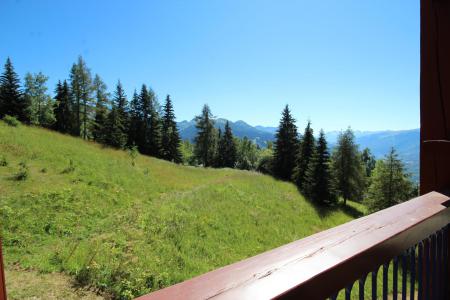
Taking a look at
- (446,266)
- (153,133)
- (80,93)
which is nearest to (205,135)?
(153,133)

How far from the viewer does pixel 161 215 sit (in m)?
12.2

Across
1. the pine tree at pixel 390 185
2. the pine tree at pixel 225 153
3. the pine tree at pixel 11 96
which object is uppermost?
the pine tree at pixel 11 96

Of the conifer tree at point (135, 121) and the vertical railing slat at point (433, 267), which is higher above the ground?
the conifer tree at point (135, 121)

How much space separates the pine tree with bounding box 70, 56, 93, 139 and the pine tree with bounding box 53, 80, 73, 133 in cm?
62

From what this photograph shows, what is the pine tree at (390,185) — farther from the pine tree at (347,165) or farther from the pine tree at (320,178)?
the pine tree at (347,165)

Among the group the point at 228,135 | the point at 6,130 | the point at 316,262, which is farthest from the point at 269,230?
the point at 228,135

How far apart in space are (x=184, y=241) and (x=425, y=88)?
31.7 ft

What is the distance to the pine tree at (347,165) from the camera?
29.5 metres

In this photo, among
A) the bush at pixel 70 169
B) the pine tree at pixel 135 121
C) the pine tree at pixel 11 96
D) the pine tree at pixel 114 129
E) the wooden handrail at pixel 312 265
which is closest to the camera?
the wooden handrail at pixel 312 265

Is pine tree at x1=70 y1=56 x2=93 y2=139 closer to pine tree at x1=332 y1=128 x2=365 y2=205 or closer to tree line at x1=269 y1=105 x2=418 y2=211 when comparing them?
tree line at x1=269 y1=105 x2=418 y2=211

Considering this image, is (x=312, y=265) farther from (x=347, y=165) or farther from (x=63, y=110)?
(x=63, y=110)

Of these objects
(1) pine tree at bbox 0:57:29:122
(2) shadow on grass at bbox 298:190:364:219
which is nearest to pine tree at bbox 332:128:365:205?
(2) shadow on grass at bbox 298:190:364:219

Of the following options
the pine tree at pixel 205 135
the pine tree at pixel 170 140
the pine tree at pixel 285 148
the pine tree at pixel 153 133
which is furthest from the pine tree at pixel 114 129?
the pine tree at pixel 285 148

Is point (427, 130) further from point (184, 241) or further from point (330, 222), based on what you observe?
point (330, 222)
